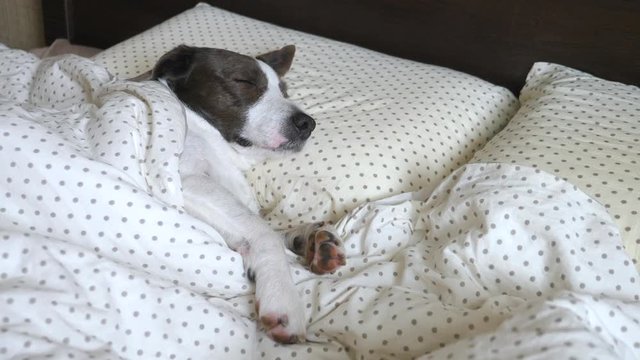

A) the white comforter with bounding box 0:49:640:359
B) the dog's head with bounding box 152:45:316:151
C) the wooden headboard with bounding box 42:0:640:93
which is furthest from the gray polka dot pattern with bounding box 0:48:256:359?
the wooden headboard with bounding box 42:0:640:93

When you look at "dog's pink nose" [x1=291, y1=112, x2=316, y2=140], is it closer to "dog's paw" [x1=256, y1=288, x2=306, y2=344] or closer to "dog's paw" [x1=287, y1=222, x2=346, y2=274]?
"dog's paw" [x1=287, y1=222, x2=346, y2=274]

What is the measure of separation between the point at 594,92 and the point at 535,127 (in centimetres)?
29

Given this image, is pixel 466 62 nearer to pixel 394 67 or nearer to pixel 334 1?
pixel 394 67

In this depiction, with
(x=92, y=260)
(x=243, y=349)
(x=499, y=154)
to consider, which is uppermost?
(x=499, y=154)

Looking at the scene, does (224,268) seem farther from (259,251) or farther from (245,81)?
(245,81)

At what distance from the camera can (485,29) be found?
2109 millimetres

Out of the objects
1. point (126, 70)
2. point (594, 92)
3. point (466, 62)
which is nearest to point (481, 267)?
point (594, 92)

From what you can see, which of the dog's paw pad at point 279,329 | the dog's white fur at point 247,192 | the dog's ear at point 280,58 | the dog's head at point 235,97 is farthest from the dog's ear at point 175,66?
the dog's paw pad at point 279,329

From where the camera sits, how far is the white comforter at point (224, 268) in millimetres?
957

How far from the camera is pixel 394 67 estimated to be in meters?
2.06

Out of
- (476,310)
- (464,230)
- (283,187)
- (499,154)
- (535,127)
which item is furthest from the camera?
(283,187)

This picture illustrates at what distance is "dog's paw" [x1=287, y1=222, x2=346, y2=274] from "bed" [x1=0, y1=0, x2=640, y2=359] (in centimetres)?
3

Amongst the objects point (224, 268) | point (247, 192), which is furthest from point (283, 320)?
point (247, 192)

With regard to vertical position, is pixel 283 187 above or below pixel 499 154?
below
